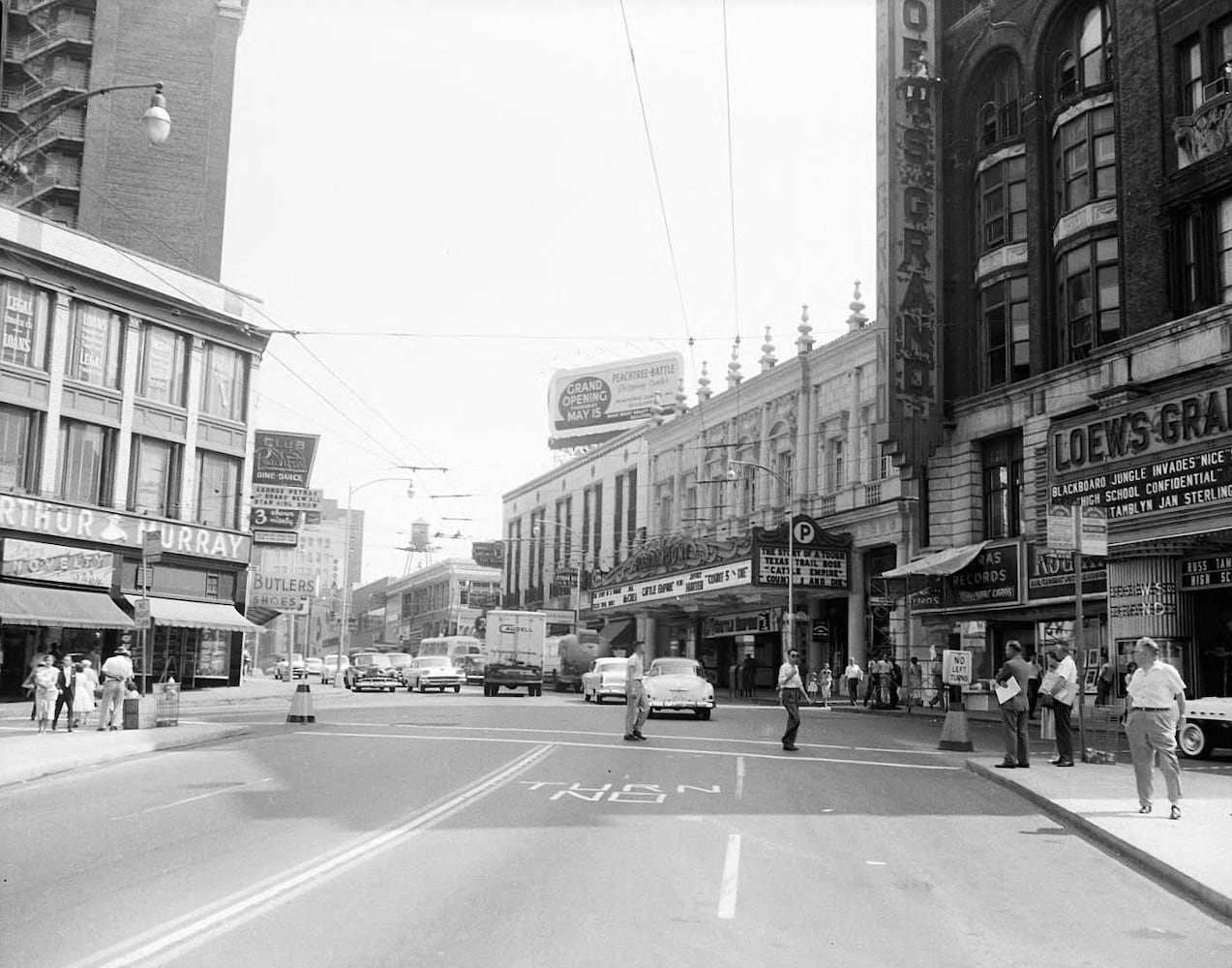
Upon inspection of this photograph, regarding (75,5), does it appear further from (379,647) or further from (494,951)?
(494,951)

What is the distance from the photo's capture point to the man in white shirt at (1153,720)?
13.0 metres

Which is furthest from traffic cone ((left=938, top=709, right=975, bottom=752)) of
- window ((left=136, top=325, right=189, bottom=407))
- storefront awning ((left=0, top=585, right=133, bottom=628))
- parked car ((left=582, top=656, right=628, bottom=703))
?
window ((left=136, top=325, right=189, bottom=407))

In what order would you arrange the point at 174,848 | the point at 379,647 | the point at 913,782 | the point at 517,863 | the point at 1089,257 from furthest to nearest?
the point at 379,647
the point at 1089,257
the point at 913,782
the point at 174,848
the point at 517,863

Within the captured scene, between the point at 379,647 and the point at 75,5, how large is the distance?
176 feet

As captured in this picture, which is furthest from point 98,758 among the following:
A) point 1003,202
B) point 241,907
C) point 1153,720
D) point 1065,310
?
point 1003,202

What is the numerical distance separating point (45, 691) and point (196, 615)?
64.6 feet

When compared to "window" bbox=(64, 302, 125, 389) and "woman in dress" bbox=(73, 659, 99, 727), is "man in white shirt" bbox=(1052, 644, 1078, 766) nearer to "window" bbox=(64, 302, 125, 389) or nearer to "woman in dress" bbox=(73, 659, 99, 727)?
"woman in dress" bbox=(73, 659, 99, 727)

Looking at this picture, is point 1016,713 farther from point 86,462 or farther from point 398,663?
point 398,663

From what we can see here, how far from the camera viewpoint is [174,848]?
10.4 m

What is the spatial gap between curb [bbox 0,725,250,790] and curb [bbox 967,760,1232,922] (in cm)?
1272

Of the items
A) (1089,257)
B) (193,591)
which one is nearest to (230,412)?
(193,591)

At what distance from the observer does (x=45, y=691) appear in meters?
24.5

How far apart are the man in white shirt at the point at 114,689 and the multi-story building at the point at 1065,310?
17.7 m

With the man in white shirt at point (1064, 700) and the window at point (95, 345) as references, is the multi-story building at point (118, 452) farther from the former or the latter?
the man in white shirt at point (1064, 700)
